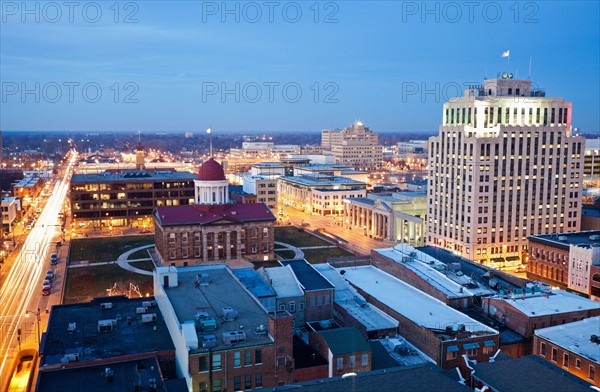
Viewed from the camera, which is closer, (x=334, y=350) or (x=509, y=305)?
(x=334, y=350)

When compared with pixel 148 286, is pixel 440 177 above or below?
above

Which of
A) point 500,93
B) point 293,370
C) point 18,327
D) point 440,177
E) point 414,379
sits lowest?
point 18,327

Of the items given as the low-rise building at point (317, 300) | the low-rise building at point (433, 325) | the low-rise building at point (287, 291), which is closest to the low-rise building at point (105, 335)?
the low-rise building at point (287, 291)

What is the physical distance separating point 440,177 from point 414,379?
85.9 metres

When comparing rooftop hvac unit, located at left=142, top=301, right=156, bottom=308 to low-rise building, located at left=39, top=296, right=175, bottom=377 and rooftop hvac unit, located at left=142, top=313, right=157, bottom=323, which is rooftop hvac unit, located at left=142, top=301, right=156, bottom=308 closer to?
low-rise building, located at left=39, top=296, right=175, bottom=377

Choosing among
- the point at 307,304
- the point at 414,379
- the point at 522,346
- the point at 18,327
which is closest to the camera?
the point at 414,379

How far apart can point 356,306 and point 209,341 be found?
80.2ft

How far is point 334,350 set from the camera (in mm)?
53094

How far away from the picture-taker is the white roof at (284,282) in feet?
226

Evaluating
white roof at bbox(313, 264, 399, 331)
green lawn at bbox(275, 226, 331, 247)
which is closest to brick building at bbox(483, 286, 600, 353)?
white roof at bbox(313, 264, 399, 331)

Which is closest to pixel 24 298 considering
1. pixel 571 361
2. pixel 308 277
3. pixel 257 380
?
pixel 308 277

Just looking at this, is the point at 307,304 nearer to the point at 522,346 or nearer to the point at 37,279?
the point at 522,346

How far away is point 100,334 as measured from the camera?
192 feet

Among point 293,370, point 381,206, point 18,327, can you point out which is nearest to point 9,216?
point 18,327
